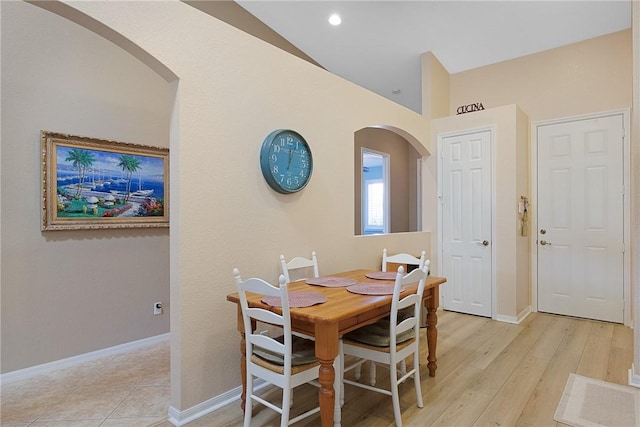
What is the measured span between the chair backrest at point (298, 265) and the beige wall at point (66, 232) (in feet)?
5.10

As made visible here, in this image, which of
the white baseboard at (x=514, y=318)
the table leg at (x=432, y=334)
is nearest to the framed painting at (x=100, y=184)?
the table leg at (x=432, y=334)

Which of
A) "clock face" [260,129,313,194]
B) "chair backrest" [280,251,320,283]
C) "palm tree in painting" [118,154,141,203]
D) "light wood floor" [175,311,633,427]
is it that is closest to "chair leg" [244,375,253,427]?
"light wood floor" [175,311,633,427]

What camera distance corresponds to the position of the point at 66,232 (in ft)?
9.71

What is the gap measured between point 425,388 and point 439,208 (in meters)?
2.62

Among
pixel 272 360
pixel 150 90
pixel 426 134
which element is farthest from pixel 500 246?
pixel 150 90

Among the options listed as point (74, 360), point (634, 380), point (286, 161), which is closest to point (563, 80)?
point (634, 380)

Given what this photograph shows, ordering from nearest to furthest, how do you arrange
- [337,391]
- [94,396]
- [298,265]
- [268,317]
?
[268,317]
[337,391]
[94,396]
[298,265]

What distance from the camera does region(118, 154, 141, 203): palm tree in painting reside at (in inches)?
130

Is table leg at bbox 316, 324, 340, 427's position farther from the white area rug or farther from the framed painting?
the framed painting

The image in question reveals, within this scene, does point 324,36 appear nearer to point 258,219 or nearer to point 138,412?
point 258,219

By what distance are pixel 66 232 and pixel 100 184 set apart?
484 mm

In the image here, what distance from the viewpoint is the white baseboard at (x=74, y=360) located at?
267 cm

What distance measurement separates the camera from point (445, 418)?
7.14 feet

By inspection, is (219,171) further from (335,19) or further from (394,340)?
(335,19)
